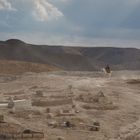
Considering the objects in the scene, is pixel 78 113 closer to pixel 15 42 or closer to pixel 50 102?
pixel 50 102

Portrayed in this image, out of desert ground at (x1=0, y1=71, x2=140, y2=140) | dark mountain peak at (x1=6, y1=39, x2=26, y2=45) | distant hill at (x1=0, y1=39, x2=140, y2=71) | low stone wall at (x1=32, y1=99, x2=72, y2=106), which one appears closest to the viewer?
desert ground at (x1=0, y1=71, x2=140, y2=140)

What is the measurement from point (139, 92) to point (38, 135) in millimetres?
14287

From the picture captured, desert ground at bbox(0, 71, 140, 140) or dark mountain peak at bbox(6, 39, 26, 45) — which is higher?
dark mountain peak at bbox(6, 39, 26, 45)

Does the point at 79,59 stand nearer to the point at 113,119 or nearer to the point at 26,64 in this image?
the point at 26,64

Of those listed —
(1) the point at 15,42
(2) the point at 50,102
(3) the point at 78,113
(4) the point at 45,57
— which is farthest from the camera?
(1) the point at 15,42

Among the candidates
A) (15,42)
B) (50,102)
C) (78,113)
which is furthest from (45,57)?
(78,113)

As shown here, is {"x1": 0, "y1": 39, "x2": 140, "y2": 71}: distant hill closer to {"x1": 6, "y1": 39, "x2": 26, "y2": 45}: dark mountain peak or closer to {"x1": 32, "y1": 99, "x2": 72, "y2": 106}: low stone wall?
{"x1": 6, "y1": 39, "x2": 26, "y2": 45}: dark mountain peak

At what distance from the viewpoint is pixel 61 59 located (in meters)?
84.9

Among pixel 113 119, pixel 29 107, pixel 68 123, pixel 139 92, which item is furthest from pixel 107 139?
pixel 139 92

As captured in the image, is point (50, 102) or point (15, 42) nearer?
point (50, 102)

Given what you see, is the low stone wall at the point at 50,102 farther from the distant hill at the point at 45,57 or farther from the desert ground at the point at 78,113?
the distant hill at the point at 45,57

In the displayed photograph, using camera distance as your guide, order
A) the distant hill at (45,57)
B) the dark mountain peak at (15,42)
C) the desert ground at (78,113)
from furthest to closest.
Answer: the dark mountain peak at (15,42)
the distant hill at (45,57)
the desert ground at (78,113)

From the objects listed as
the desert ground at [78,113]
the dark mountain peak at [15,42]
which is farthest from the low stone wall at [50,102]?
the dark mountain peak at [15,42]

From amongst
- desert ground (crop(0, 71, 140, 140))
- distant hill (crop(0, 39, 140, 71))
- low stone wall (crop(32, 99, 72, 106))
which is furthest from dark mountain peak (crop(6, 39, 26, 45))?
low stone wall (crop(32, 99, 72, 106))
